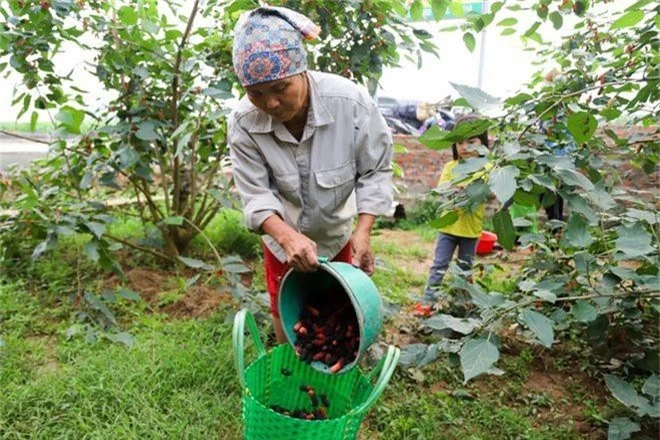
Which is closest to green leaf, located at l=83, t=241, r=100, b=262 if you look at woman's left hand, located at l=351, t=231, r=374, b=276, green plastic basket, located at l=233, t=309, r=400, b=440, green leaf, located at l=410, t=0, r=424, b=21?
green plastic basket, located at l=233, t=309, r=400, b=440

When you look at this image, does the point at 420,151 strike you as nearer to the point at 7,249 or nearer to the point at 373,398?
the point at 7,249

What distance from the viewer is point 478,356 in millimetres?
1284

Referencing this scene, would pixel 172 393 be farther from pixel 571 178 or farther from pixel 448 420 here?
pixel 571 178

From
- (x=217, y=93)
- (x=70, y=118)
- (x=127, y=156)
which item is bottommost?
(x=127, y=156)

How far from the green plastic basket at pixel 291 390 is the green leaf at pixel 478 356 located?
0.21 m

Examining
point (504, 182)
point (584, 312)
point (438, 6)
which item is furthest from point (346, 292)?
point (438, 6)

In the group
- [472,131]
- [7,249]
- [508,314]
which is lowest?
[7,249]

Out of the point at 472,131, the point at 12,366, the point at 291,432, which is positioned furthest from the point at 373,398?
the point at 12,366

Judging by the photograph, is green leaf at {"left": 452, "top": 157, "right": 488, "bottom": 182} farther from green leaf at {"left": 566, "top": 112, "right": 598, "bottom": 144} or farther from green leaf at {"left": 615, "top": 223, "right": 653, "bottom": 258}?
green leaf at {"left": 615, "top": 223, "right": 653, "bottom": 258}

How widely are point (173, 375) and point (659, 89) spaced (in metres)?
2.02

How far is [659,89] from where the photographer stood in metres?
1.58

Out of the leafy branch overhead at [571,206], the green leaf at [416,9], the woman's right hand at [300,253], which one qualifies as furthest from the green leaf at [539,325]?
the green leaf at [416,9]

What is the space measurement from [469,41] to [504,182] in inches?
43.8

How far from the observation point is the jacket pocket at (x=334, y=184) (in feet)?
5.51
